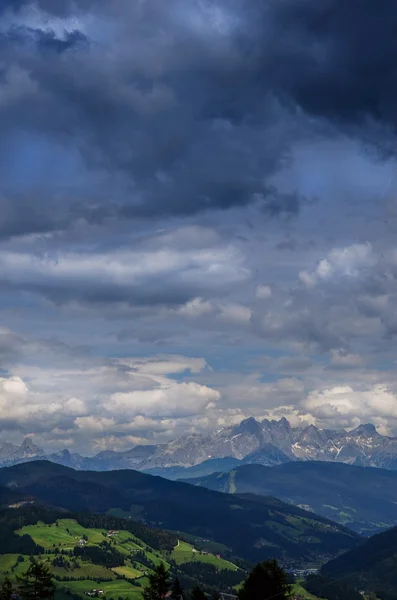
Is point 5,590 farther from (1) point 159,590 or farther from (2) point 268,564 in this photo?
(2) point 268,564

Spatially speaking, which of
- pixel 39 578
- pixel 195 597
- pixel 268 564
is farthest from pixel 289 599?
pixel 39 578

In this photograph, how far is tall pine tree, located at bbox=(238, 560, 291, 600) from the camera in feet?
536

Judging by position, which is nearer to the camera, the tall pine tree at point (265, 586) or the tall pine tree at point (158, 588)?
the tall pine tree at point (265, 586)

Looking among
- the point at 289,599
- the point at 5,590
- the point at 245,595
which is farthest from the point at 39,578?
the point at 289,599

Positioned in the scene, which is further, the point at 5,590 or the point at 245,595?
the point at 5,590

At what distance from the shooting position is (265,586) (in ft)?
542

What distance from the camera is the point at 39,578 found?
516 feet

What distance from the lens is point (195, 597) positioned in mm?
162500

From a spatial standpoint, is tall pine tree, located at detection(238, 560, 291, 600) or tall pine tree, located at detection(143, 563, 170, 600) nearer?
tall pine tree, located at detection(238, 560, 291, 600)

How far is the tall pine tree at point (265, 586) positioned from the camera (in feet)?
536

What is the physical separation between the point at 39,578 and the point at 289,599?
58830 mm

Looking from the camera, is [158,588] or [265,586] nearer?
[265,586]

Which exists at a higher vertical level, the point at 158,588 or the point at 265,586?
the point at 265,586

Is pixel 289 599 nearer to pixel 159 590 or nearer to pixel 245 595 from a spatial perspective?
pixel 245 595
